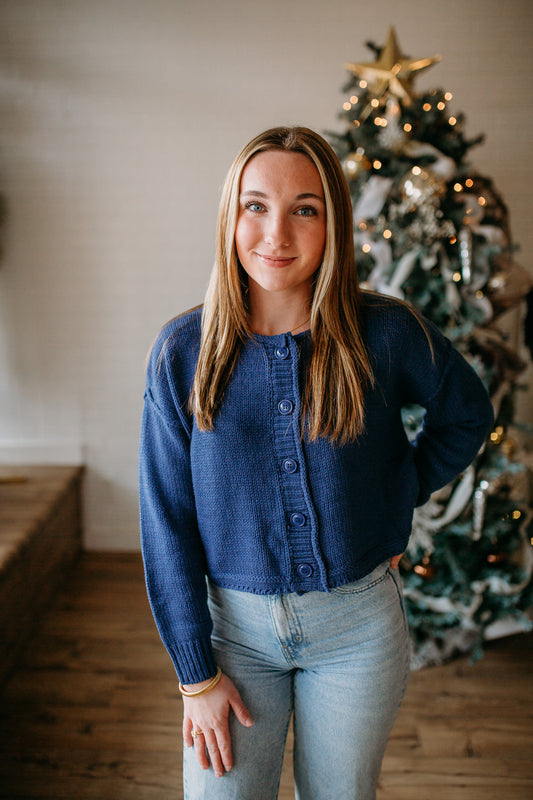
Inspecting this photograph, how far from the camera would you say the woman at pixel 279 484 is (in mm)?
852

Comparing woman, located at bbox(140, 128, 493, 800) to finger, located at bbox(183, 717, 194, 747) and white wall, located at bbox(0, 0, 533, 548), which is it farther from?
white wall, located at bbox(0, 0, 533, 548)

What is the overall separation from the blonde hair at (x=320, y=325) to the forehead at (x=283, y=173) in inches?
0.7

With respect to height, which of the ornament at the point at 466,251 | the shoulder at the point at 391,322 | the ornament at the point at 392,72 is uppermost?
the ornament at the point at 392,72

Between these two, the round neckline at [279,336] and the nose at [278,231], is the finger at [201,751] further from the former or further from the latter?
the nose at [278,231]

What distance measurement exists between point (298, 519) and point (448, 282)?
1.06 meters

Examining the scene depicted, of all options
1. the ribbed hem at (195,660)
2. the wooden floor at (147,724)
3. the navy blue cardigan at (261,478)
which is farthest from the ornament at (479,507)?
the ribbed hem at (195,660)

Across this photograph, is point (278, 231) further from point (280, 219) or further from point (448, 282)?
point (448, 282)

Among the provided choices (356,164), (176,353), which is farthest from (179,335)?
(356,164)

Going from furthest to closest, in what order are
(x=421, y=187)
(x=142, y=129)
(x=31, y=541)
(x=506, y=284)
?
(x=142, y=129), (x=31, y=541), (x=506, y=284), (x=421, y=187)

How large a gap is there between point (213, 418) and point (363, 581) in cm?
35

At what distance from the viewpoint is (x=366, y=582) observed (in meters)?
0.91

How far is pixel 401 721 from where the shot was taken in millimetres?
1727

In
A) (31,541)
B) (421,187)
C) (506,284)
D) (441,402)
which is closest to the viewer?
(441,402)

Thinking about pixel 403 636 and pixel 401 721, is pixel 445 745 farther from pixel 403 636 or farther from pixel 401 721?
pixel 403 636
